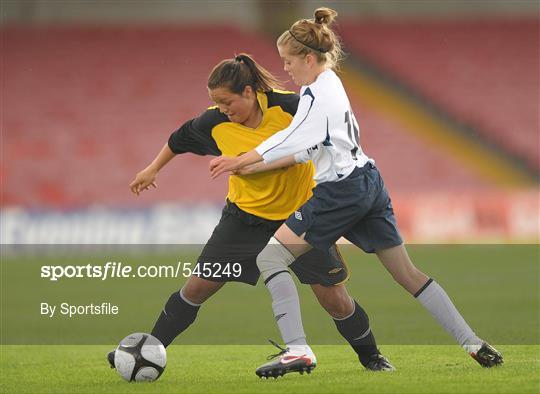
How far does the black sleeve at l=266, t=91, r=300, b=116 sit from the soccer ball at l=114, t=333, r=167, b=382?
59.9 inches

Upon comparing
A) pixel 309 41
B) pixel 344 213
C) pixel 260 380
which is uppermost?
pixel 309 41

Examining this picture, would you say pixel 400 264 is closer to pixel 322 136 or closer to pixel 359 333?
pixel 359 333

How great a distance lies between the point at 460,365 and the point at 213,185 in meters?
17.1

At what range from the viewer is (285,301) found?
5.62m

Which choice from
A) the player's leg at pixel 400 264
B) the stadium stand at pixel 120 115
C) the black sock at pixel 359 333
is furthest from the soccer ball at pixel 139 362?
the stadium stand at pixel 120 115

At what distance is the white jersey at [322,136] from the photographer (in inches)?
215

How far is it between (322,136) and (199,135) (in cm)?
109

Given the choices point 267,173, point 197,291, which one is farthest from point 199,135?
point 197,291

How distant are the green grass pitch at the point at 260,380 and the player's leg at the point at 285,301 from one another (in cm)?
9

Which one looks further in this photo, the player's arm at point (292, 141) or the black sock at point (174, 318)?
the black sock at point (174, 318)

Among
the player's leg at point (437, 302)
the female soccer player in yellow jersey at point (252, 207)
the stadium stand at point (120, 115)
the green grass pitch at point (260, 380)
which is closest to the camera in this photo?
the green grass pitch at point (260, 380)

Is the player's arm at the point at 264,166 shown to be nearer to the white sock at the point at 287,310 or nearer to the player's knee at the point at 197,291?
the white sock at the point at 287,310

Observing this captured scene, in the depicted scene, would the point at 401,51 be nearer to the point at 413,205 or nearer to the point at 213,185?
the point at 213,185

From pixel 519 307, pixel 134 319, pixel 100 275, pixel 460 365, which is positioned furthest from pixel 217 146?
pixel 100 275
